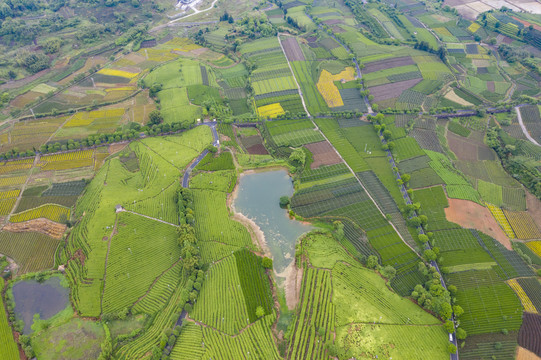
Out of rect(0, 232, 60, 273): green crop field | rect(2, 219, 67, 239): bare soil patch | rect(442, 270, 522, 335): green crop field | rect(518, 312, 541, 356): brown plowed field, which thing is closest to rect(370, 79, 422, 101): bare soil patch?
rect(442, 270, 522, 335): green crop field

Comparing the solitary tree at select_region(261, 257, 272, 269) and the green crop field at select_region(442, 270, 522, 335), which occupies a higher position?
the solitary tree at select_region(261, 257, 272, 269)

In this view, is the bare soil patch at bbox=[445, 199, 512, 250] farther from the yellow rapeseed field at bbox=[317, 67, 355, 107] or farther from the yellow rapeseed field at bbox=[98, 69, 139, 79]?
the yellow rapeseed field at bbox=[98, 69, 139, 79]

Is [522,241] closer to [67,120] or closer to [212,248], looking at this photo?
[212,248]

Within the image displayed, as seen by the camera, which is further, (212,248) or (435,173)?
(435,173)

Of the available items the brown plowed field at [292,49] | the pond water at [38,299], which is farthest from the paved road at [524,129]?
the pond water at [38,299]

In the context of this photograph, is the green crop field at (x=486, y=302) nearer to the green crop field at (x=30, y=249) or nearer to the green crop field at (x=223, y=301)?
the green crop field at (x=223, y=301)

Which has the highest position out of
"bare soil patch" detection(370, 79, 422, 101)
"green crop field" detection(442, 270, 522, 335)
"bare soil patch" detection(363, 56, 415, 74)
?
"bare soil patch" detection(363, 56, 415, 74)

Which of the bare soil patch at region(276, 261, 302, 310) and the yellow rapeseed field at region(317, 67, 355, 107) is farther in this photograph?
the yellow rapeseed field at region(317, 67, 355, 107)

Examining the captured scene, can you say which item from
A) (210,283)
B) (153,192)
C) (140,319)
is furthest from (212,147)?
(140,319)
